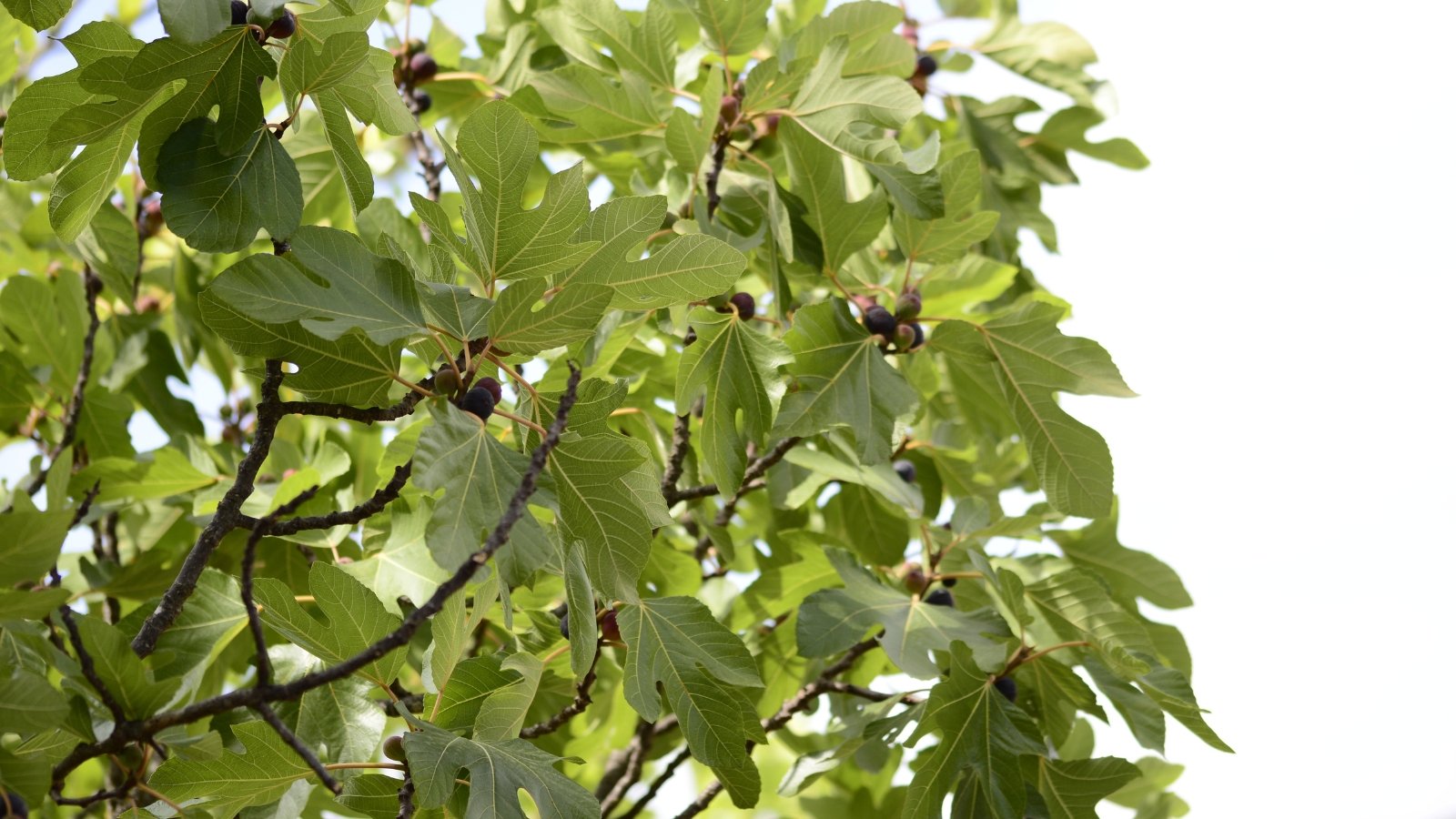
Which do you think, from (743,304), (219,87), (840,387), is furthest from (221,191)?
(840,387)

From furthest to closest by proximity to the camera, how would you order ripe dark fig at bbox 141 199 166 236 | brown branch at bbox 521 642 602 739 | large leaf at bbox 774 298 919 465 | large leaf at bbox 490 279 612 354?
ripe dark fig at bbox 141 199 166 236 → large leaf at bbox 774 298 919 465 → brown branch at bbox 521 642 602 739 → large leaf at bbox 490 279 612 354

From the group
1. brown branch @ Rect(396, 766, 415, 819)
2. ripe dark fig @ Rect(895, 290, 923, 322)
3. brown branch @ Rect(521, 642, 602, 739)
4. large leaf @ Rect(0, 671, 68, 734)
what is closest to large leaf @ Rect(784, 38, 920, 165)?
ripe dark fig @ Rect(895, 290, 923, 322)

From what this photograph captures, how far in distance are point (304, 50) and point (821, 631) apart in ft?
4.00

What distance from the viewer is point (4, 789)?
1.22 metres

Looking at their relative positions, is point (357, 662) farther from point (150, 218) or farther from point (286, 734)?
point (150, 218)

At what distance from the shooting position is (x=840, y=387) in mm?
2078

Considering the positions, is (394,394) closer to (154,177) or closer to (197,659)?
(197,659)

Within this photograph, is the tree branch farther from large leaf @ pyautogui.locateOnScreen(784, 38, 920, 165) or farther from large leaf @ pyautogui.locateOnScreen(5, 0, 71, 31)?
large leaf @ pyautogui.locateOnScreen(5, 0, 71, 31)

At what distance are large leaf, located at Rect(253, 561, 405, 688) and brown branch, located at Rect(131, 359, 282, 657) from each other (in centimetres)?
8

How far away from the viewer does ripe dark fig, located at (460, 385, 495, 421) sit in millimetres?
1479

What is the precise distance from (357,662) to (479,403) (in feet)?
1.26

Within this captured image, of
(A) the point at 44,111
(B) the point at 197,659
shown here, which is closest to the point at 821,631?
(B) the point at 197,659

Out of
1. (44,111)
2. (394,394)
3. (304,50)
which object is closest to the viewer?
(304,50)

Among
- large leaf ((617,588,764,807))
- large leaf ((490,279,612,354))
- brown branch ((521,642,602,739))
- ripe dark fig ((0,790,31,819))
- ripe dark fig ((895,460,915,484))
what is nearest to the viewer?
ripe dark fig ((0,790,31,819))
